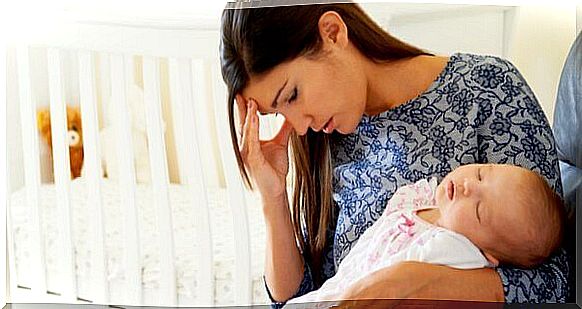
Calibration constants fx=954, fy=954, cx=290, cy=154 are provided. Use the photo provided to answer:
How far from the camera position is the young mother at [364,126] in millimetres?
1328

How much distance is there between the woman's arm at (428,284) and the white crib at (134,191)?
0.18 m

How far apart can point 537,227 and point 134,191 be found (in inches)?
23.0

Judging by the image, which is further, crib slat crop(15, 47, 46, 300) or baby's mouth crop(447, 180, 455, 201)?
crib slat crop(15, 47, 46, 300)

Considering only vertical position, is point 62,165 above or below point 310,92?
below

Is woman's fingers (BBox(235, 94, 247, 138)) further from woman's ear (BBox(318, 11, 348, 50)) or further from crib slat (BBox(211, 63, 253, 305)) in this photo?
woman's ear (BBox(318, 11, 348, 50))

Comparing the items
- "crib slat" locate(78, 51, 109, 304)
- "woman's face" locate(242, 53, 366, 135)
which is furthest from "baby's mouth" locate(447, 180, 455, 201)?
"crib slat" locate(78, 51, 109, 304)

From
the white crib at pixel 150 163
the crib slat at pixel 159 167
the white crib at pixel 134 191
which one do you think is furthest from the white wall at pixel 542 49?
the crib slat at pixel 159 167

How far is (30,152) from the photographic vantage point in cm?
145

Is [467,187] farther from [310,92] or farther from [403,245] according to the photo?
[310,92]

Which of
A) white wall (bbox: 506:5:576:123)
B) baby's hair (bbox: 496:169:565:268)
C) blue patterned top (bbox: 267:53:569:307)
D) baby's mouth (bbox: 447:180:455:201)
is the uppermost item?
white wall (bbox: 506:5:576:123)

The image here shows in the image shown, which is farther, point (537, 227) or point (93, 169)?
point (93, 169)

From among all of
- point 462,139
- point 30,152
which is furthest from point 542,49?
point 30,152

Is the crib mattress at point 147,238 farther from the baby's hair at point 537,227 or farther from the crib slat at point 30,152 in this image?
the baby's hair at point 537,227

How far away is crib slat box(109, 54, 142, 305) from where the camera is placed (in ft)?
4.59
